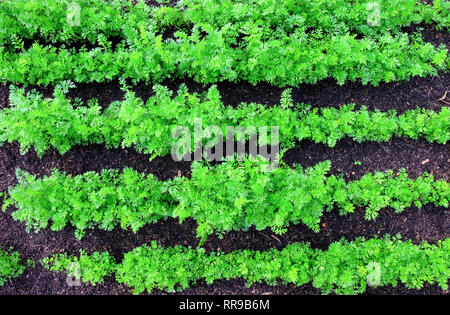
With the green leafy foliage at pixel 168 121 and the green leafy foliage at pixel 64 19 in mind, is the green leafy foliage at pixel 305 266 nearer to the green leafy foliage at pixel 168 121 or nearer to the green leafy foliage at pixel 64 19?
the green leafy foliage at pixel 168 121

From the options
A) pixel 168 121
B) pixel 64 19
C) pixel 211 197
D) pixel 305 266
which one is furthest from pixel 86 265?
pixel 64 19

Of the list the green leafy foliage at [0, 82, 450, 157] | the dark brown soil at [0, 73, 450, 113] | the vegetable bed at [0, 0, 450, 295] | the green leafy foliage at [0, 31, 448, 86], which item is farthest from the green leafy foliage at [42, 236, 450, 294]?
the green leafy foliage at [0, 31, 448, 86]

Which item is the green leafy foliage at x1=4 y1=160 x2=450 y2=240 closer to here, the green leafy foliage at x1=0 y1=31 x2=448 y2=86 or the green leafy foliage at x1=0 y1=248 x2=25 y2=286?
the green leafy foliage at x1=0 y1=248 x2=25 y2=286

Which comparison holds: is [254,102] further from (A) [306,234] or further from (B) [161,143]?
(A) [306,234]

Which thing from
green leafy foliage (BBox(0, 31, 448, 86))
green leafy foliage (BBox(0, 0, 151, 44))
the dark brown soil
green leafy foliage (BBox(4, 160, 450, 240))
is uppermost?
green leafy foliage (BBox(0, 0, 151, 44))

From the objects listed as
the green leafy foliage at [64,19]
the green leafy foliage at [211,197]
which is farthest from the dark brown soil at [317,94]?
the green leafy foliage at [211,197]

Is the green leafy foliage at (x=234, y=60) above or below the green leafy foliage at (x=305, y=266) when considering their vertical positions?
above
